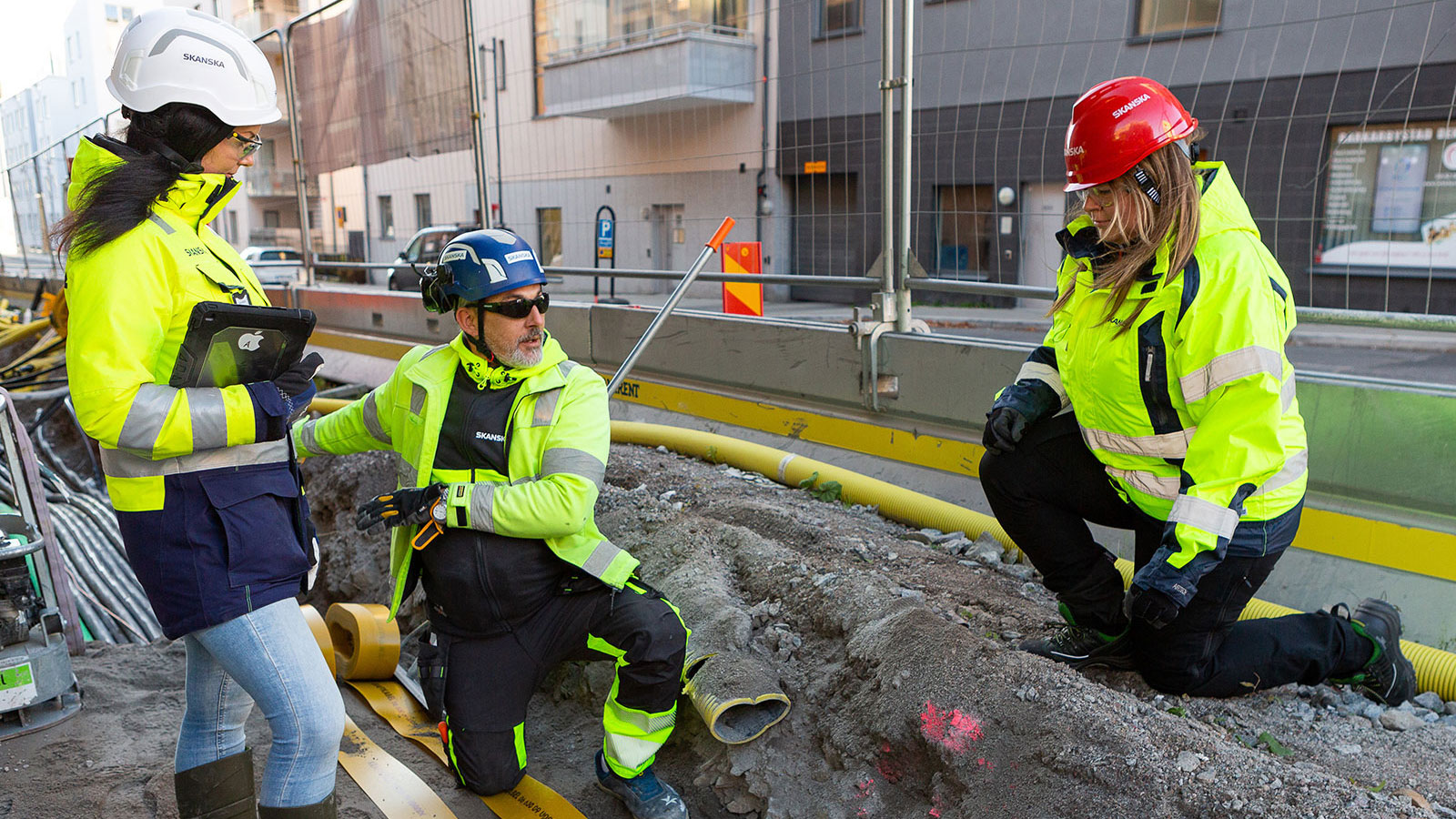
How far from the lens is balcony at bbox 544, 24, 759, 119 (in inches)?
229

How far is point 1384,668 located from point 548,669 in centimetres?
255

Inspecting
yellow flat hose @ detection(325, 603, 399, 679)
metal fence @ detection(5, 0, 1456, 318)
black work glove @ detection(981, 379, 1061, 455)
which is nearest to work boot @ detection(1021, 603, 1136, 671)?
black work glove @ detection(981, 379, 1061, 455)

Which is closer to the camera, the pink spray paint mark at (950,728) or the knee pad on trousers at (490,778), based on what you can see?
the pink spray paint mark at (950,728)

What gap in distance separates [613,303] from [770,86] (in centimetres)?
209

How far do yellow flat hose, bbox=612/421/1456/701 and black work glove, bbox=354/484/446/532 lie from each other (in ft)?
7.42

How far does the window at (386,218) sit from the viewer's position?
932cm

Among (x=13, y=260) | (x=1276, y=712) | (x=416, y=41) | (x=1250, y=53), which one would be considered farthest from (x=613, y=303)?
(x=13, y=260)

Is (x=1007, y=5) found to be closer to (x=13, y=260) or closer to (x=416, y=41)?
(x=416, y=41)

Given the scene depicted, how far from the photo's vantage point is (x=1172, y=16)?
509 cm

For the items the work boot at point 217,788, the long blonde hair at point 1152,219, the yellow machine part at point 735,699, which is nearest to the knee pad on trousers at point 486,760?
the yellow machine part at point 735,699

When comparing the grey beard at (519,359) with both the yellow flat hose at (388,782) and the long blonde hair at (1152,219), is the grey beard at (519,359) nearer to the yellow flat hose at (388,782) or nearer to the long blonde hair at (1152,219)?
the yellow flat hose at (388,782)

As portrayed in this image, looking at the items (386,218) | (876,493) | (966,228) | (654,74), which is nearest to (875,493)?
(876,493)

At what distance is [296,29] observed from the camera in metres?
9.38

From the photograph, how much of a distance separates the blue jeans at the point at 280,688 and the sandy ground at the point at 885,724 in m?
0.92
